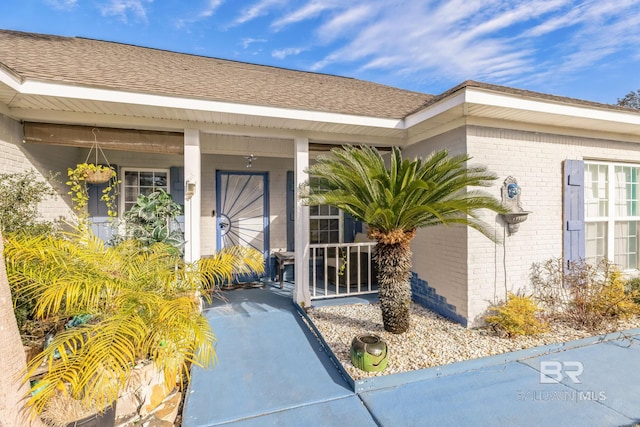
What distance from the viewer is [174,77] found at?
469 centimetres

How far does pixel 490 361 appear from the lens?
3299 millimetres

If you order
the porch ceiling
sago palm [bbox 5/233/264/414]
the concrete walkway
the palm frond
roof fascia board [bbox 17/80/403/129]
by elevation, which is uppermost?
roof fascia board [bbox 17/80/403/129]

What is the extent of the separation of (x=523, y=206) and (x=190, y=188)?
5354mm

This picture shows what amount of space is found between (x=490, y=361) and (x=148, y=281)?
155 inches

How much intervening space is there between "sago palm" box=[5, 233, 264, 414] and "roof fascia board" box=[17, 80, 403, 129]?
71.8 inches

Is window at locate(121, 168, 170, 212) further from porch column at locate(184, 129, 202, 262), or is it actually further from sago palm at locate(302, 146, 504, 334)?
sago palm at locate(302, 146, 504, 334)

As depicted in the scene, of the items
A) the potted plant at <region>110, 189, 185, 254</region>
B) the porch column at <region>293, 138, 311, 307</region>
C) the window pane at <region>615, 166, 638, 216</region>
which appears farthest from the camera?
the window pane at <region>615, 166, 638, 216</region>

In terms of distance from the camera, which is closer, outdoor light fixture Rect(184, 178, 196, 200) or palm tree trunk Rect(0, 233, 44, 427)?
palm tree trunk Rect(0, 233, 44, 427)

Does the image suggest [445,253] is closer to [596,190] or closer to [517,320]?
[517,320]

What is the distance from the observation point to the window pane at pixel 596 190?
17.0ft

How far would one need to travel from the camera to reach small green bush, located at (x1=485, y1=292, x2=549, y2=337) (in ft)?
12.7

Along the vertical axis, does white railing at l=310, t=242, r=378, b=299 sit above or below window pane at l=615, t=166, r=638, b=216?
below

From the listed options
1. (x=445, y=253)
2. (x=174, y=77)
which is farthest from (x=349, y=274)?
(x=174, y=77)

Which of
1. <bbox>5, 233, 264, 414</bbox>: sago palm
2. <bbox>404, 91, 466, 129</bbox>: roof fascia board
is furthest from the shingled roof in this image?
<bbox>5, 233, 264, 414</bbox>: sago palm
